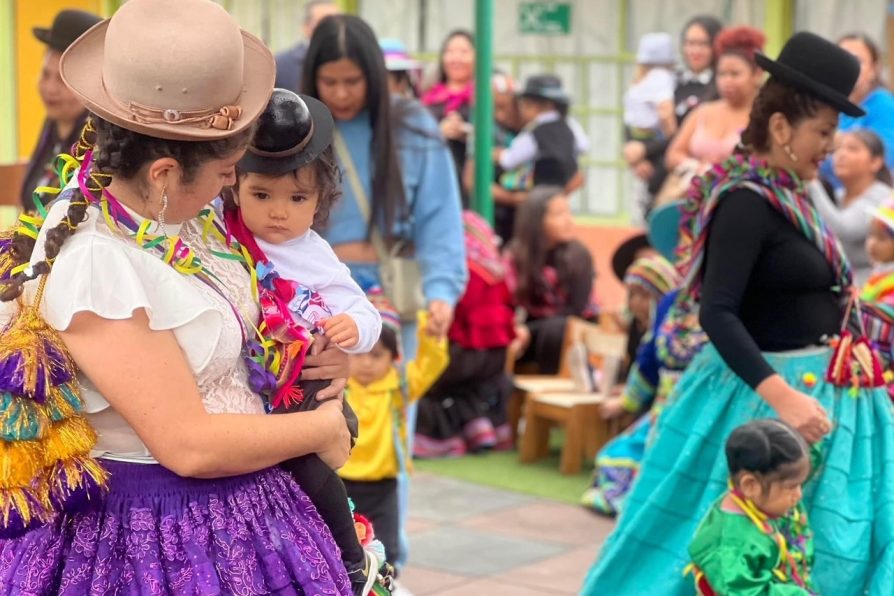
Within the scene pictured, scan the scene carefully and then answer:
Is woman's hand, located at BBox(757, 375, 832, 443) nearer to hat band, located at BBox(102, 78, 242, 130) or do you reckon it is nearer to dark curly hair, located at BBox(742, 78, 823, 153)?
dark curly hair, located at BBox(742, 78, 823, 153)

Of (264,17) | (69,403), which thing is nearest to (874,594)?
(69,403)

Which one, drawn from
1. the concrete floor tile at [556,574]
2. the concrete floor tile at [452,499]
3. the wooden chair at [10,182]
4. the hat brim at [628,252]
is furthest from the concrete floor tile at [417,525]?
the wooden chair at [10,182]

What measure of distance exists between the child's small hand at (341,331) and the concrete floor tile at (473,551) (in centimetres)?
325

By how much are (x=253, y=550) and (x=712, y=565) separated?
183cm

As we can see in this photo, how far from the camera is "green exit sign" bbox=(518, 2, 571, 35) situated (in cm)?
1225

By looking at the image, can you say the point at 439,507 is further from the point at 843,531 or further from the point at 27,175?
the point at 843,531

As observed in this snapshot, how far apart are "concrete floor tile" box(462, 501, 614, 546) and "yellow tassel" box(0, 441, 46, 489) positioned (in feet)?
14.1

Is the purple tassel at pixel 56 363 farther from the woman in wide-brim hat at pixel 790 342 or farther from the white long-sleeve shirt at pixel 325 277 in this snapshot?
the woman in wide-brim hat at pixel 790 342

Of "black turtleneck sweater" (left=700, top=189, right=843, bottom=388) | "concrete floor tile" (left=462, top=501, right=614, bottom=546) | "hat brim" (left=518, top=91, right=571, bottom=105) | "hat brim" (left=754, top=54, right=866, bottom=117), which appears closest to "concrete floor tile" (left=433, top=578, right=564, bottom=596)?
"concrete floor tile" (left=462, top=501, right=614, bottom=546)

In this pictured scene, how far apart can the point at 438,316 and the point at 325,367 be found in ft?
8.24

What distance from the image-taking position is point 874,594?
4.14m

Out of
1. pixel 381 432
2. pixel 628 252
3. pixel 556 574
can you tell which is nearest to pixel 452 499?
pixel 556 574

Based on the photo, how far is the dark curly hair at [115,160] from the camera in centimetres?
258

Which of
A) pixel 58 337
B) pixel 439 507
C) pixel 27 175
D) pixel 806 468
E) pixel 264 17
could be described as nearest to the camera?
pixel 58 337
